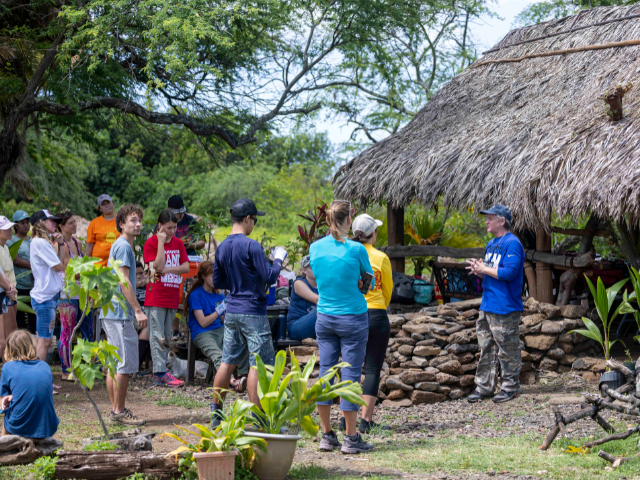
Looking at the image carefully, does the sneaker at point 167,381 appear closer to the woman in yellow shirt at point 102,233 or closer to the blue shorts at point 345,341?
the woman in yellow shirt at point 102,233

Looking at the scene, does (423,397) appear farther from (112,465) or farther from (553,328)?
(112,465)

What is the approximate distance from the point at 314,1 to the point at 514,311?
647cm

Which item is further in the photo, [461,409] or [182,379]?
[182,379]

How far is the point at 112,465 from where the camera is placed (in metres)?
3.86

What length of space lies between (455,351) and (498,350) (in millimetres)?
543

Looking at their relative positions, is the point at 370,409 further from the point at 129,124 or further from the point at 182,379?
the point at 129,124

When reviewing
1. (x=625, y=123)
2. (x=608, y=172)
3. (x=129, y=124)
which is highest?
(x=129, y=124)

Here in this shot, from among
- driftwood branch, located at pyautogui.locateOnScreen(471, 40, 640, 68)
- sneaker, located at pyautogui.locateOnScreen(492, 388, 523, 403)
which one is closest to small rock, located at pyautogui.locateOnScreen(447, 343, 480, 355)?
sneaker, located at pyautogui.locateOnScreen(492, 388, 523, 403)

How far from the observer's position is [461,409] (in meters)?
6.52

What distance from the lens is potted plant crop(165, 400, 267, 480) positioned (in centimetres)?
370

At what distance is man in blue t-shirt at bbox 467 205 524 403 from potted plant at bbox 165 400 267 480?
3255 millimetres

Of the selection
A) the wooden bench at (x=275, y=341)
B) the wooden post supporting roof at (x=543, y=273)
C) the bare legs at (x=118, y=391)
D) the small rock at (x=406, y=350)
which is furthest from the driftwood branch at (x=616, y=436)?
the wooden post supporting roof at (x=543, y=273)

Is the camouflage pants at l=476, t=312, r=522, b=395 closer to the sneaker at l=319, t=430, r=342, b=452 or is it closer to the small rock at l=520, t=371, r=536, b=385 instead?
the small rock at l=520, t=371, r=536, b=385

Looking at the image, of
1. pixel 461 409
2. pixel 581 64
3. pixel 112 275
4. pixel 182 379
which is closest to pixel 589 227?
pixel 581 64
